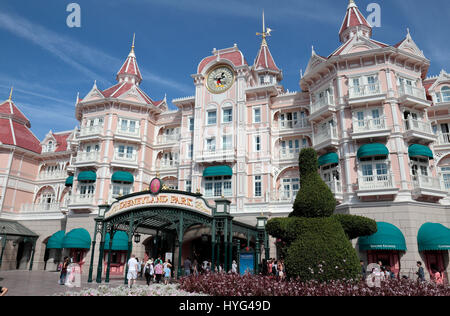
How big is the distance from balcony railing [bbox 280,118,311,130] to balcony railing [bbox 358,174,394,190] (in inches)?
330

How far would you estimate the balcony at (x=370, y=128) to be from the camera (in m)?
24.8

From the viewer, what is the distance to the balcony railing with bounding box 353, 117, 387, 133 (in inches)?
993

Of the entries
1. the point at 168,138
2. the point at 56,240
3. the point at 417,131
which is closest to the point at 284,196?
the point at 417,131

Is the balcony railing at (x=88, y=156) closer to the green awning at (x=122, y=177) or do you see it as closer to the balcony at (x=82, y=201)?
the green awning at (x=122, y=177)

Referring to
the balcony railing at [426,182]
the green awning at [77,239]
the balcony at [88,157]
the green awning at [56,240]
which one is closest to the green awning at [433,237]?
the balcony railing at [426,182]

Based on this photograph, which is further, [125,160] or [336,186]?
[125,160]

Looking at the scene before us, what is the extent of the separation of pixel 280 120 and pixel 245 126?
375cm

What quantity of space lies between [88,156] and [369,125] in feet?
88.7

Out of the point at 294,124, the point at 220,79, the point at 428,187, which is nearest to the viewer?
the point at 428,187

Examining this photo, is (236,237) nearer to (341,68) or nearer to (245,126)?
(245,126)

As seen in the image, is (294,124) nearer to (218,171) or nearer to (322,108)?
(322,108)

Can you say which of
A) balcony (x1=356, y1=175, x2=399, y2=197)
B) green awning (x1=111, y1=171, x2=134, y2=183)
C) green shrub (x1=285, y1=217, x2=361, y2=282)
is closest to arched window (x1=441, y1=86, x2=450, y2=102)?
balcony (x1=356, y1=175, x2=399, y2=197)

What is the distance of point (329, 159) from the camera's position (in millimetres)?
26297

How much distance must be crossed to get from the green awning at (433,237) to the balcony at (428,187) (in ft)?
7.50
